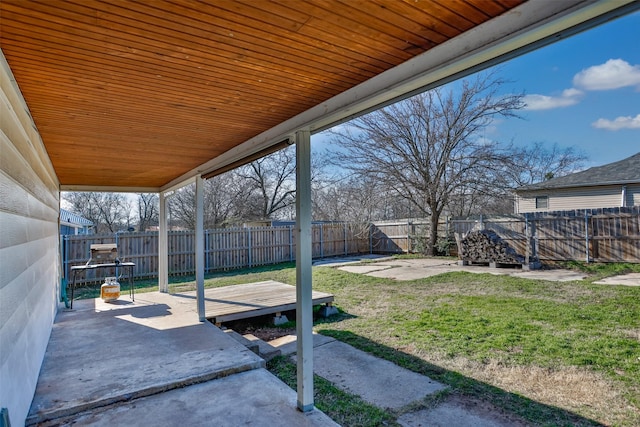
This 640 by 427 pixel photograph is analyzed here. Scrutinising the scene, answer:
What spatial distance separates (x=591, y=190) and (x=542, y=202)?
1645 millimetres

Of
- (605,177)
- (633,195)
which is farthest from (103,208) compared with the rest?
(633,195)

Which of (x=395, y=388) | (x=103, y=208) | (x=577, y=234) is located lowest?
(x=395, y=388)

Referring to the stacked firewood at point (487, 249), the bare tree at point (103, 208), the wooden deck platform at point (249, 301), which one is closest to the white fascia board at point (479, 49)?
the wooden deck platform at point (249, 301)

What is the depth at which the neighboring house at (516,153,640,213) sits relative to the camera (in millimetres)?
11992

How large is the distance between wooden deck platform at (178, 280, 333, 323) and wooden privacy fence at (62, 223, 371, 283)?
382 centimetres

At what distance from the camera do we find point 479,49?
151 centimetres

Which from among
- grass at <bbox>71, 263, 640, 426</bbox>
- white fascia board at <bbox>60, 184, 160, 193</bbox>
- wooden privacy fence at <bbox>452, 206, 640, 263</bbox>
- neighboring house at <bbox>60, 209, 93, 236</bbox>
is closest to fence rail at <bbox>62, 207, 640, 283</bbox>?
wooden privacy fence at <bbox>452, 206, 640, 263</bbox>

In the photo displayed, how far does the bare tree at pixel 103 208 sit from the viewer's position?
21.1 meters

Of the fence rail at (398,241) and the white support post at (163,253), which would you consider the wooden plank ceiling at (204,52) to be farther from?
the fence rail at (398,241)

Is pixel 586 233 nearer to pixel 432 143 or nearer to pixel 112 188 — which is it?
pixel 432 143

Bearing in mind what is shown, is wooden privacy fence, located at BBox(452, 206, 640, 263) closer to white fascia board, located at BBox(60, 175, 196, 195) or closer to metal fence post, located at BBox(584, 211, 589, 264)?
metal fence post, located at BBox(584, 211, 589, 264)

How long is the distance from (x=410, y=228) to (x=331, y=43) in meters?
12.6

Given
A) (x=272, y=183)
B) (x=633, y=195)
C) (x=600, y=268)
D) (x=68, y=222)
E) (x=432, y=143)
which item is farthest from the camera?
(x=272, y=183)

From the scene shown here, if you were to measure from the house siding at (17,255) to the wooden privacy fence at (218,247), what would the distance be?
20.8 ft
